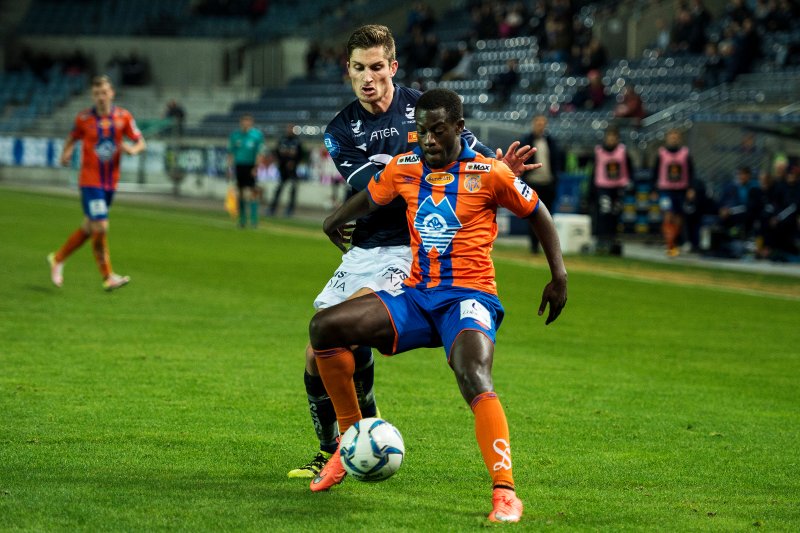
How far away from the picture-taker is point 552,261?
5.72m

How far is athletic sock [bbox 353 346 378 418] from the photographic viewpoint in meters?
6.39

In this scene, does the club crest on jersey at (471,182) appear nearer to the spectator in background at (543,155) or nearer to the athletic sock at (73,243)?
the athletic sock at (73,243)

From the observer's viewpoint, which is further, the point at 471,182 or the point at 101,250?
the point at 101,250

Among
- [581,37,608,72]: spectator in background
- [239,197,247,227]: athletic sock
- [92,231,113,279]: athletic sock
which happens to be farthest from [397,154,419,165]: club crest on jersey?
[581,37,608,72]: spectator in background

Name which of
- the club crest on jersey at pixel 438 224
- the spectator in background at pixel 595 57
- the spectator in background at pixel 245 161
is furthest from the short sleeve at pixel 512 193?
the spectator in background at pixel 595 57

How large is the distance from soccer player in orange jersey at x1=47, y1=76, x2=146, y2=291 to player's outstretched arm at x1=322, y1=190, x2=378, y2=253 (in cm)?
862

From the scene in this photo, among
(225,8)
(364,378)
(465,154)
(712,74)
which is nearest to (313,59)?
(225,8)

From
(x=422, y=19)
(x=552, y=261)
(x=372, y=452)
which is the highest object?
(x=422, y=19)

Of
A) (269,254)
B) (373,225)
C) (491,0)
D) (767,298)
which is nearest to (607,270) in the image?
(767,298)

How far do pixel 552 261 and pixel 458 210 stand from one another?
0.50 meters

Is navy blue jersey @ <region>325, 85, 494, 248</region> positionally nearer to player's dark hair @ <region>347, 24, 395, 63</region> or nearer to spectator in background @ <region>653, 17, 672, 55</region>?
player's dark hair @ <region>347, 24, 395, 63</region>

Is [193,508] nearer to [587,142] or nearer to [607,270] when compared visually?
[607,270]

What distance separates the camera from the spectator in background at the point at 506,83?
3272 cm

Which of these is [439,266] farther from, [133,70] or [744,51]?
[133,70]
